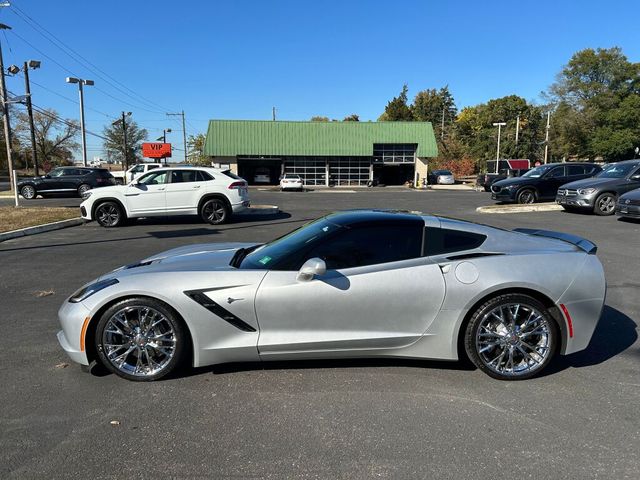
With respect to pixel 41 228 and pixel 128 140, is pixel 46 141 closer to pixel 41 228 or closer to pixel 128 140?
pixel 128 140

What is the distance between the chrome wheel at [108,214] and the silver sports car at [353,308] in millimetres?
10329

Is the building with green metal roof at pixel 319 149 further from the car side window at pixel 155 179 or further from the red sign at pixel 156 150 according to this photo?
the car side window at pixel 155 179

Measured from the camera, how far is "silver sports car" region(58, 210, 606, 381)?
3555 mm

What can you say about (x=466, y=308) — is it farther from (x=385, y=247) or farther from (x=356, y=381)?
(x=356, y=381)

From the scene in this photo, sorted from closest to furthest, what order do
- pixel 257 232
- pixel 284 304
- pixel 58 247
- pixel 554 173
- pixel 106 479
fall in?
pixel 106 479 < pixel 284 304 < pixel 58 247 < pixel 257 232 < pixel 554 173

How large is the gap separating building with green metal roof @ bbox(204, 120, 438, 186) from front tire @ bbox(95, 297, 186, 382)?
45.1 meters

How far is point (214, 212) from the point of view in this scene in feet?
45.3

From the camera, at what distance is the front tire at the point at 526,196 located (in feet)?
60.4

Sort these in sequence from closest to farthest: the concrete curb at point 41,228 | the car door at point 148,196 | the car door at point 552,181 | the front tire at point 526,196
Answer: the concrete curb at point 41,228 → the car door at point 148,196 → the car door at point 552,181 → the front tire at point 526,196

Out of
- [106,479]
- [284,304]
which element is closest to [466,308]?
[284,304]

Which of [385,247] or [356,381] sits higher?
[385,247]

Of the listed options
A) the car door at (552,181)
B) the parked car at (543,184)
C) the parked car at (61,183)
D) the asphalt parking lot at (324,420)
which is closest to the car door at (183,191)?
the asphalt parking lot at (324,420)

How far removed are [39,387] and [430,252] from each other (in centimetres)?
324

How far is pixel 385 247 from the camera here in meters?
3.76
